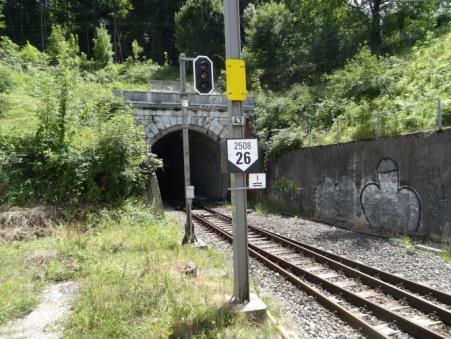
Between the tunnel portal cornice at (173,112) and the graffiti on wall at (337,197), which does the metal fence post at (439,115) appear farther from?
the tunnel portal cornice at (173,112)

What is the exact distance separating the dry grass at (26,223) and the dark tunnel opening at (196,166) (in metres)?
13.7

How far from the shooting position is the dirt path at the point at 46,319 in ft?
15.3

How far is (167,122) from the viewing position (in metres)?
20.9

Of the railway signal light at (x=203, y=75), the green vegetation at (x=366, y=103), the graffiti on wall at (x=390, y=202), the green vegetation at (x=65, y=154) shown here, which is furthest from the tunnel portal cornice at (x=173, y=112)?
the railway signal light at (x=203, y=75)

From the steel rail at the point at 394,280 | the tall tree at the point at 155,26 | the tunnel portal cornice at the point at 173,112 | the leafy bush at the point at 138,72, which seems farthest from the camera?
the tall tree at the point at 155,26

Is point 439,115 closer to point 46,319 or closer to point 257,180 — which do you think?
point 257,180

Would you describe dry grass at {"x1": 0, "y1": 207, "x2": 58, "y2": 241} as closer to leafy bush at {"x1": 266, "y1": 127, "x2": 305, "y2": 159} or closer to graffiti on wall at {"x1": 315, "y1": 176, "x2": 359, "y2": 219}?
graffiti on wall at {"x1": 315, "y1": 176, "x2": 359, "y2": 219}

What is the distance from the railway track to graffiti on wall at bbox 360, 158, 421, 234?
3.27 metres

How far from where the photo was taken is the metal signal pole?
5.18 m

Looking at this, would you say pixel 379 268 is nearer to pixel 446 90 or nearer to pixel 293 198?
pixel 446 90

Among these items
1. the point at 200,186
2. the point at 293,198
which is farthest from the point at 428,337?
the point at 200,186

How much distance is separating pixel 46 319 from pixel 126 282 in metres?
1.33

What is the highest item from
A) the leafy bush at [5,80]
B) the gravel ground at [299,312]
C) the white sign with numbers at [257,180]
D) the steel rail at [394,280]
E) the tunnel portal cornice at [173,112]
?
the leafy bush at [5,80]

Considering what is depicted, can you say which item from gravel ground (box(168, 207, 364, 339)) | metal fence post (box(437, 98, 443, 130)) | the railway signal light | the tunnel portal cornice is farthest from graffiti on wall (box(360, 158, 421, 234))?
the tunnel portal cornice
